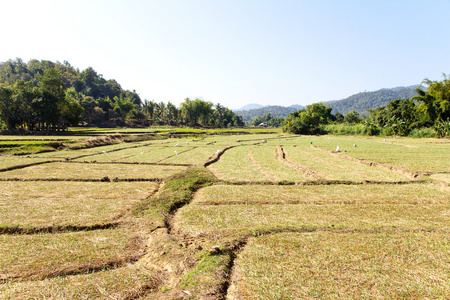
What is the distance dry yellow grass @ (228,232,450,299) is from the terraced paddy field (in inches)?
0.7

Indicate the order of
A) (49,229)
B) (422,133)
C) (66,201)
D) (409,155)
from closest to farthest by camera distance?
(49,229) < (66,201) < (409,155) < (422,133)

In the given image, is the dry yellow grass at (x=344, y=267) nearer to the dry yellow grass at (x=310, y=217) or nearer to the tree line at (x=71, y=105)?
the dry yellow grass at (x=310, y=217)

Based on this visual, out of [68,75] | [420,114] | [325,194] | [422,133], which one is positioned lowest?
[325,194]

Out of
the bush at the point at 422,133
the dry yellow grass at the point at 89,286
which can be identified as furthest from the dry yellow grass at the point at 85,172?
the bush at the point at 422,133

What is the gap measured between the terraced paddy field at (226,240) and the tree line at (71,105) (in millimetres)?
33223

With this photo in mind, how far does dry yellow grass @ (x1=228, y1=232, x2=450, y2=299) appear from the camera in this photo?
122 inches

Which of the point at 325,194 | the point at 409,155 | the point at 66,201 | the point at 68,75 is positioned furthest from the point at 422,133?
the point at 68,75

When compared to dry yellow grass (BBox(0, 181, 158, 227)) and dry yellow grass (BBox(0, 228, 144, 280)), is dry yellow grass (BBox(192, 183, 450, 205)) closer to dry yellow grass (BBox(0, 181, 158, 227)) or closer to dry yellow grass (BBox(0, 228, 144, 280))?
dry yellow grass (BBox(0, 181, 158, 227))

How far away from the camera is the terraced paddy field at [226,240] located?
10.6ft

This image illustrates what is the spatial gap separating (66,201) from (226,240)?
5.21 m

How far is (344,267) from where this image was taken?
3.64 metres

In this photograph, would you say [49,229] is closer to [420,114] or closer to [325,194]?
[325,194]

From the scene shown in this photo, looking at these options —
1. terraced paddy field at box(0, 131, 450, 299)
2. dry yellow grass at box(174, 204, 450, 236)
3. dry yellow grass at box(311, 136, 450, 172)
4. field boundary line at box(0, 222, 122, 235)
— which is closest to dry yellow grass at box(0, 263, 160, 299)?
terraced paddy field at box(0, 131, 450, 299)

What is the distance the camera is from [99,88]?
10812 centimetres
